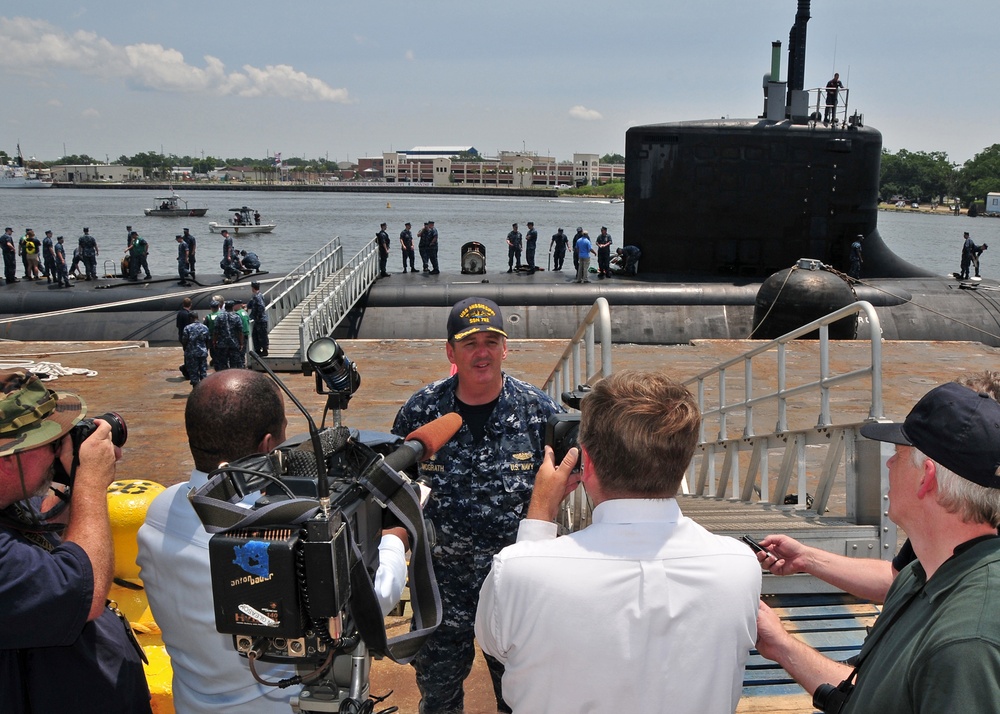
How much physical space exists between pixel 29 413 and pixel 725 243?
1891 cm

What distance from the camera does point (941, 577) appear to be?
6.45 ft

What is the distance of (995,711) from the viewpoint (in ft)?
5.50

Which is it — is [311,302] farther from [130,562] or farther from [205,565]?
[205,565]

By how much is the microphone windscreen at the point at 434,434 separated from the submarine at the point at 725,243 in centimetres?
1616

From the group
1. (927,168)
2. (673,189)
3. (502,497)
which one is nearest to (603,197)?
(927,168)

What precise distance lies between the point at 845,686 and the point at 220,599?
5.16ft

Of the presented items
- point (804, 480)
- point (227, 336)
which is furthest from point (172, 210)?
point (804, 480)

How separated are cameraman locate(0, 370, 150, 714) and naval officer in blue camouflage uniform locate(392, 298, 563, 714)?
1357 millimetres

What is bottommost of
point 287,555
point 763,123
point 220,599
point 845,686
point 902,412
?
point 902,412

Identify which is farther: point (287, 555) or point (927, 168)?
point (927, 168)

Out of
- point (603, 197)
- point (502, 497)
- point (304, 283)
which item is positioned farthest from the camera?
point (603, 197)

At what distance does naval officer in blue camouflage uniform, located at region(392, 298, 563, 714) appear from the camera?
3.56 meters

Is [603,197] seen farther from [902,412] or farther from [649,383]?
[649,383]

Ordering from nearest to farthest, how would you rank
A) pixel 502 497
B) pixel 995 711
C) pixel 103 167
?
1. pixel 995 711
2. pixel 502 497
3. pixel 103 167
